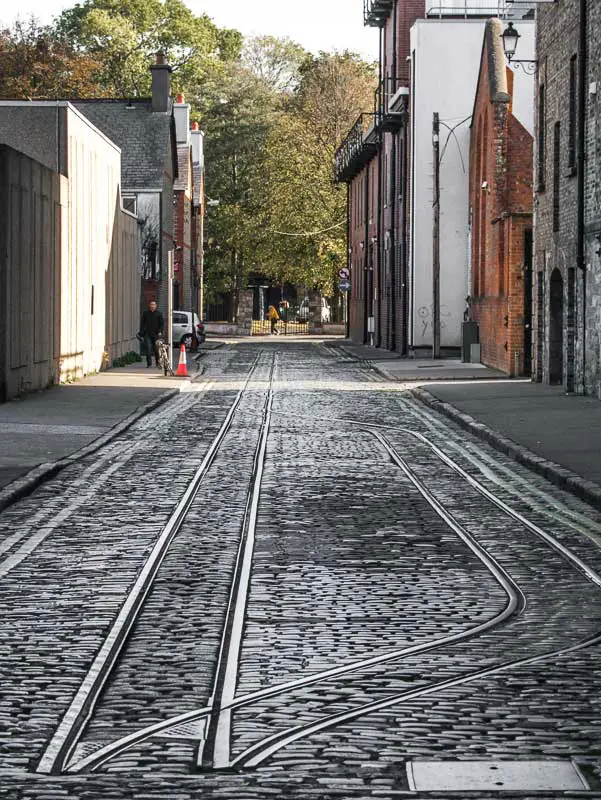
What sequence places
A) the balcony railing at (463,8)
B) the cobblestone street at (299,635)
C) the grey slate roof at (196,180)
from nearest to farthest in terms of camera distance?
the cobblestone street at (299,635), the balcony railing at (463,8), the grey slate roof at (196,180)

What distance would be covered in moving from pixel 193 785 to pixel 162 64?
50302mm

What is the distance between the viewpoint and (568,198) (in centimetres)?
2816

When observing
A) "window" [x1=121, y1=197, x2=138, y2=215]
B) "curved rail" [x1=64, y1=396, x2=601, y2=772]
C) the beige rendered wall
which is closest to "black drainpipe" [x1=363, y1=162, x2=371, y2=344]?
"window" [x1=121, y1=197, x2=138, y2=215]

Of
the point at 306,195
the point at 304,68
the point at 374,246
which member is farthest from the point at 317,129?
the point at 374,246

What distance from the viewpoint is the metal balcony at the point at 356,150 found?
57438 millimetres

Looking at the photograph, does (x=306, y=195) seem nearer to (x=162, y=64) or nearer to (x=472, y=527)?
(x=162, y=64)

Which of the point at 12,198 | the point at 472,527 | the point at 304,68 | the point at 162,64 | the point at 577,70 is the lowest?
the point at 472,527

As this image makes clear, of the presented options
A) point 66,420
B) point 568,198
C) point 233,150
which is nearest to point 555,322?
point 568,198

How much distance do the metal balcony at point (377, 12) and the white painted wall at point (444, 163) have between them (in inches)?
289

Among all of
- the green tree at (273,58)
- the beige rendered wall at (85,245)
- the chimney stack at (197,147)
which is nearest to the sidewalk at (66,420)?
the beige rendered wall at (85,245)

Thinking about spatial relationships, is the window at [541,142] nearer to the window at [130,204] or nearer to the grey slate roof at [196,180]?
the window at [130,204]

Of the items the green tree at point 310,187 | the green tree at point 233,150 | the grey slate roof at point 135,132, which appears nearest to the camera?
the grey slate roof at point 135,132

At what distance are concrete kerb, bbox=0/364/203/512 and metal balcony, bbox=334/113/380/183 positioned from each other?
112ft

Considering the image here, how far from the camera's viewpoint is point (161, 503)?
516 inches
